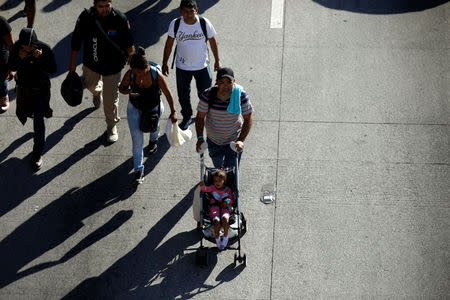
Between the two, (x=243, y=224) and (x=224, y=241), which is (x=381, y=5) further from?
(x=224, y=241)

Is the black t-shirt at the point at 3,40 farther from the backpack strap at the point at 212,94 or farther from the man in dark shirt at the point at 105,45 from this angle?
the backpack strap at the point at 212,94

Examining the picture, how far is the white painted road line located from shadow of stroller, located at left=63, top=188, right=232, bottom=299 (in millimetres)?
4564

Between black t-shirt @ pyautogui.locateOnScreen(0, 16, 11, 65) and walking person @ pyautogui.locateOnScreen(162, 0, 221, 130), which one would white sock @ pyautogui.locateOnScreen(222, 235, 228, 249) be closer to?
walking person @ pyautogui.locateOnScreen(162, 0, 221, 130)

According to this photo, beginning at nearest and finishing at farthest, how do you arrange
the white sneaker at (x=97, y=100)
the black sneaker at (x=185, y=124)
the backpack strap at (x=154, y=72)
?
the backpack strap at (x=154, y=72) → the black sneaker at (x=185, y=124) → the white sneaker at (x=97, y=100)

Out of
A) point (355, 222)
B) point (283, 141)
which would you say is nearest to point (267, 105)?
point (283, 141)

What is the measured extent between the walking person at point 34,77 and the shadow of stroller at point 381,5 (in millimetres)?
5468

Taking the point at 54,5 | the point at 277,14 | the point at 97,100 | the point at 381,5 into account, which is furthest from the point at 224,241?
the point at 54,5

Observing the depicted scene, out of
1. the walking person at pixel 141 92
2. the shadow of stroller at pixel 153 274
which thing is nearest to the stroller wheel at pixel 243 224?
the shadow of stroller at pixel 153 274

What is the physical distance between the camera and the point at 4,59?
8.80 m

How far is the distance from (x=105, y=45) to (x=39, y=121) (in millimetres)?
1378

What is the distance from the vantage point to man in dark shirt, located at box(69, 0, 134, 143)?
7836 millimetres

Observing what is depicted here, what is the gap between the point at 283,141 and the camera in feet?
29.3

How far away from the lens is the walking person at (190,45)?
806 centimetres

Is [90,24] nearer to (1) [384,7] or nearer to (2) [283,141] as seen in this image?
(2) [283,141]
